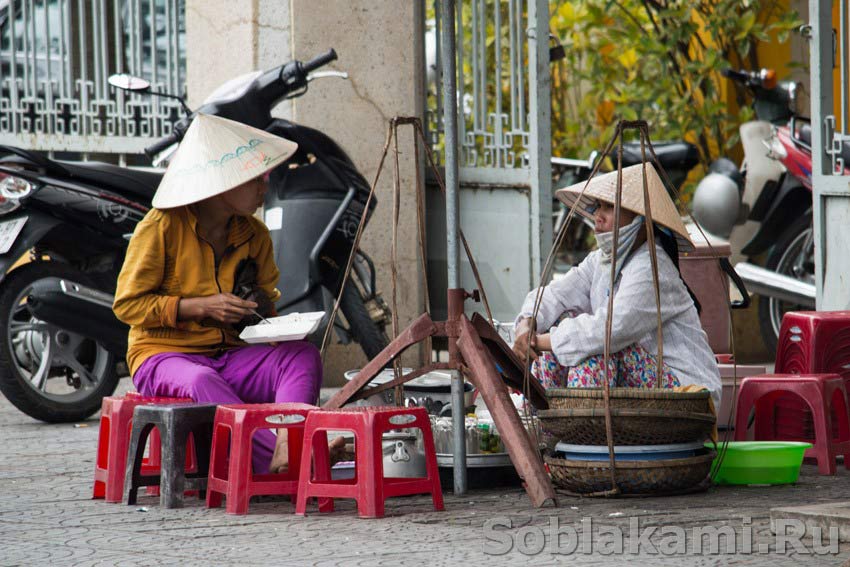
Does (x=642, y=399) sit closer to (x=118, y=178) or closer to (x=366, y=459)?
(x=366, y=459)

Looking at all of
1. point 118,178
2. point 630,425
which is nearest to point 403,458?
point 630,425

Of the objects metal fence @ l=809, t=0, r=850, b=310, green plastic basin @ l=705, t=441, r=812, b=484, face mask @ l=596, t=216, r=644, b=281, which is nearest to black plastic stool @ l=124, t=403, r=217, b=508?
face mask @ l=596, t=216, r=644, b=281

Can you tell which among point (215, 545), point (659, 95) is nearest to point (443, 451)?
point (215, 545)

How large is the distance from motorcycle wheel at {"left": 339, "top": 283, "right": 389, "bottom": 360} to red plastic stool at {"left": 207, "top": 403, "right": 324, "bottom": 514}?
231 centimetres

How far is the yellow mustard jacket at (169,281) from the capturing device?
4695mm

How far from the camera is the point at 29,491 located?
4633 mm

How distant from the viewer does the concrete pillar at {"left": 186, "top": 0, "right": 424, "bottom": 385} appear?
24.7ft

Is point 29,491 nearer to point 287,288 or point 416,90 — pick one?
Result: point 287,288

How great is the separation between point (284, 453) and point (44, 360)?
7.67 feet

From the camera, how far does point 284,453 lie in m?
4.39

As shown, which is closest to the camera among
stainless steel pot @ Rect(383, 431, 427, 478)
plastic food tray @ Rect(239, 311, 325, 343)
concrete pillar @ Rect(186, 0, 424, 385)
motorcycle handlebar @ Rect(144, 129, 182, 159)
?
stainless steel pot @ Rect(383, 431, 427, 478)

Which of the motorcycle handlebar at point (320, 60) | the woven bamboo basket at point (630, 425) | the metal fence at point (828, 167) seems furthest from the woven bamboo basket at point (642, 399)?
the motorcycle handlebar at point (320, 60)

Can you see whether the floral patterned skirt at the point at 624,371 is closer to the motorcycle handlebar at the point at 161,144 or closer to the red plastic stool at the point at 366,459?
the red plastic stool at the point at 366,459
